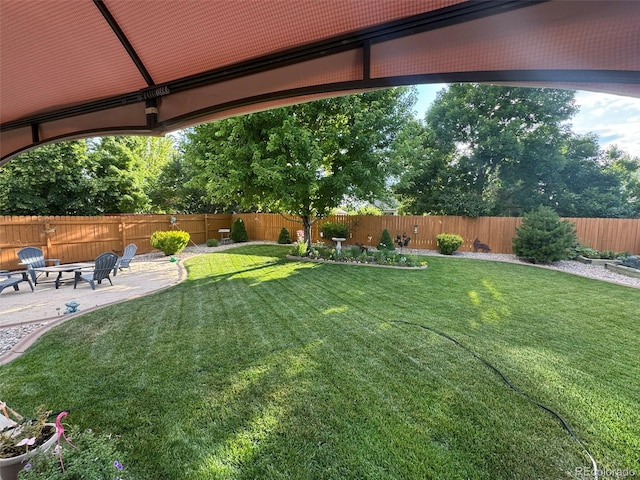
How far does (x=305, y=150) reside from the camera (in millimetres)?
8781

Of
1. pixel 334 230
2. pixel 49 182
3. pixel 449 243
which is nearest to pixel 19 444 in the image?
pixel 449 243

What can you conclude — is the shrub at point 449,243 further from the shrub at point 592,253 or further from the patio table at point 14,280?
the patio table at point 14,280

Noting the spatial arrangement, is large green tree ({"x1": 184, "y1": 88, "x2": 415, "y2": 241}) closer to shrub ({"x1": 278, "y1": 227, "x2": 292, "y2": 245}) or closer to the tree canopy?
shrub ({"x1": 278, "y1": 227, "x2": 292, "y2": 245})

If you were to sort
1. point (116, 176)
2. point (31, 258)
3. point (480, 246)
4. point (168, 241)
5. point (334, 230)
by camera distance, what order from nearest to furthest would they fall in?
point (31, 258), point (168, 241), point (480, 246), point (334, 230), point (116, 176)

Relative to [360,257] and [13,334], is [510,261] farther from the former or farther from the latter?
[13,334]

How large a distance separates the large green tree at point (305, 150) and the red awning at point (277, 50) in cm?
640

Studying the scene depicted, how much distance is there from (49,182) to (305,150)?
39.8 feet

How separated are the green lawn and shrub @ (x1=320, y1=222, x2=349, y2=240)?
852cm

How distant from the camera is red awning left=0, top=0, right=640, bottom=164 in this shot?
108 cm

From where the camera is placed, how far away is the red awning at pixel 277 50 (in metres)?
1.08

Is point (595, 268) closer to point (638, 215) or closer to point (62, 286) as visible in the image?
point (638, 215)

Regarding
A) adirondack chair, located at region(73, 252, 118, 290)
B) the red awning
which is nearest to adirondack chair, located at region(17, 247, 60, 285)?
adirondack chair, located at region(73, 252, 118, 290)

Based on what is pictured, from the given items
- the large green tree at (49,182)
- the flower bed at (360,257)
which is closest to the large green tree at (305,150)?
the flower bed at (360,257)

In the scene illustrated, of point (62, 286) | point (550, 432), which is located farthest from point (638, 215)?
point (62, 286)
